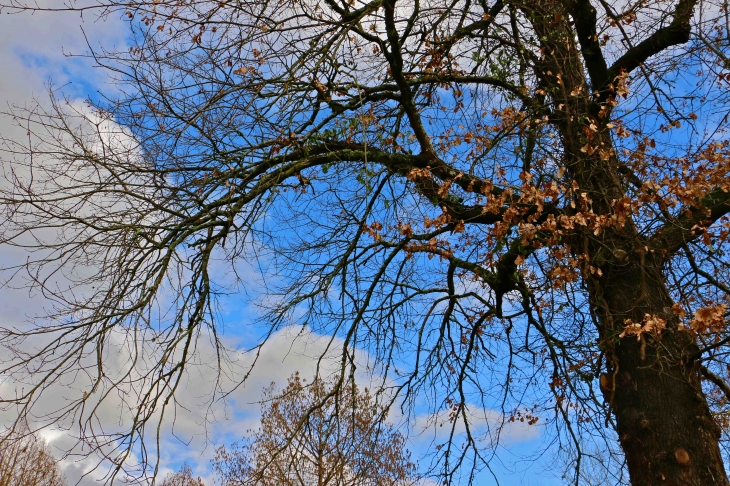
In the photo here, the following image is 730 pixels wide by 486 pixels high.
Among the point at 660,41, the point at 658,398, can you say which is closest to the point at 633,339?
the point at 658,398

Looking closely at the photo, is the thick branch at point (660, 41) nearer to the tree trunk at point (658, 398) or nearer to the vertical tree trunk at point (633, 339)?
the vertical tree trunk at point (633, 339)

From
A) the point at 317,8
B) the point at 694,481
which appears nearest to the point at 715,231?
the point at 694,481

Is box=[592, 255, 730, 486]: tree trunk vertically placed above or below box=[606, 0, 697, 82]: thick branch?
below

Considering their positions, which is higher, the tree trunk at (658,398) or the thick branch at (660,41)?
the thick branch at (660,41)

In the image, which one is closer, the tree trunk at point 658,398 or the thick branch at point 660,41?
the tree trunk at point 658,398

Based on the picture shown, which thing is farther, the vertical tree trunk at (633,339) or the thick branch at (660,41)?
the thick branch at (660,41)

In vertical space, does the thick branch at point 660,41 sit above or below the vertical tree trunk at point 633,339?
above

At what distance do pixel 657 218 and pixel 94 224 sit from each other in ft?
15.1

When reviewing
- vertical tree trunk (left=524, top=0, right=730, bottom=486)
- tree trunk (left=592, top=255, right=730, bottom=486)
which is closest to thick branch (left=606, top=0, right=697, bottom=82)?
vertical tree trunk (left=524, top=0, right=730, bottom=486)

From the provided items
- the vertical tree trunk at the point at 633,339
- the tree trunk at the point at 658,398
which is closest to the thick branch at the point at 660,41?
the vertical tree trunk at the point at 633,339

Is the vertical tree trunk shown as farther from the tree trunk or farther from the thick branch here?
the thick branch

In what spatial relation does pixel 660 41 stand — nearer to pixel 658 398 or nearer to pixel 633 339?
pixel 633 339

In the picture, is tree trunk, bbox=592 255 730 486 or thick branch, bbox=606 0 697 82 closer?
tree trunk, bbox=592 255 730 486

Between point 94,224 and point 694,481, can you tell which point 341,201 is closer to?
point 94,224
